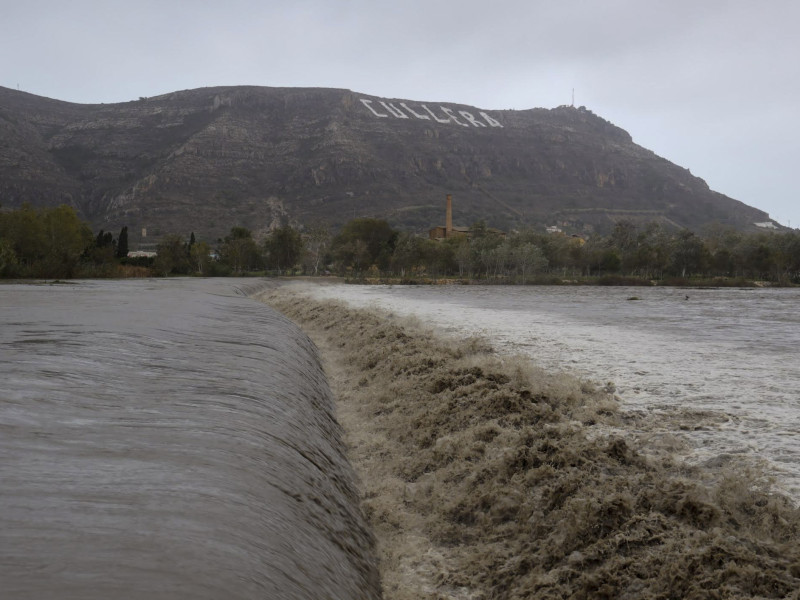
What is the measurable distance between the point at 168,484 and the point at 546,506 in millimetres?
3618

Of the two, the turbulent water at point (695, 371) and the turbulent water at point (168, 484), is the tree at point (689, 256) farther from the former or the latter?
the turbulent water at point (168, 484)

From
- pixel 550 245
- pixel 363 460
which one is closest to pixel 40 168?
pixel 550 245

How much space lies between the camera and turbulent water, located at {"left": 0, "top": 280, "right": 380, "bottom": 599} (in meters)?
3.37

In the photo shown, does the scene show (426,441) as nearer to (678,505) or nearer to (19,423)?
(678,505)

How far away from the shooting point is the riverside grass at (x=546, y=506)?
4.68 meters

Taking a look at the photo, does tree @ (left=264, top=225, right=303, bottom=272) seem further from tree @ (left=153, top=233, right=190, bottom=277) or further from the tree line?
tree @ (left=153, top=233, right=190, bottom=277)

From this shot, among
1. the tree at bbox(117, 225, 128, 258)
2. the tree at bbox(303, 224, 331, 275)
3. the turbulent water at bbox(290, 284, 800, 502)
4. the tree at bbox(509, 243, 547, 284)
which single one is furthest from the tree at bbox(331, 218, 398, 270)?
the turbulent water at bbox(290, 284, 800, 502)

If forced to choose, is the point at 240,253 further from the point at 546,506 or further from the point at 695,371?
the point at 546,506

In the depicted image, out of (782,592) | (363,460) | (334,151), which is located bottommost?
(363,460)

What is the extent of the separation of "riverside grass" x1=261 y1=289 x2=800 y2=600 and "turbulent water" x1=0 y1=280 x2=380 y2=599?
2.47ft

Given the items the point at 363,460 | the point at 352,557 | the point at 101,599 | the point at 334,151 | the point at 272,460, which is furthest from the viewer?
the point at 334,151

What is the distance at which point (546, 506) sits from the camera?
6199mm

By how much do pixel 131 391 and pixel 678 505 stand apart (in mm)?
5961

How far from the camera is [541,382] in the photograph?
408 inches
